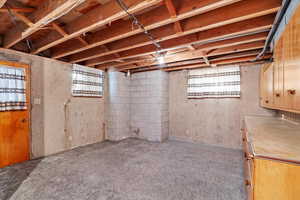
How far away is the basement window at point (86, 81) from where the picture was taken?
3.99m

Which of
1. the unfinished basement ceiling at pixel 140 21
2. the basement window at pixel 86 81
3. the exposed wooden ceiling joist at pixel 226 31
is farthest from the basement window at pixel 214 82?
the basement window at pixel 86 81

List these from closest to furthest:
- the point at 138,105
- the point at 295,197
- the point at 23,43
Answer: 1. the point at 295,197
2. the point at 23,43
3. the point at 138,105

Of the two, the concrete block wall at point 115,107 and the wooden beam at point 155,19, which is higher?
the wooden beam at point 155,19

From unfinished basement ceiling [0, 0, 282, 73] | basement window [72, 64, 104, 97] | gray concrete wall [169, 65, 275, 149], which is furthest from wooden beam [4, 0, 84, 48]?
gray concrete wall [169, 65, 275, 149]

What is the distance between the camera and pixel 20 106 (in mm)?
3043

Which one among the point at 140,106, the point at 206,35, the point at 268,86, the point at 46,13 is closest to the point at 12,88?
the point at 46,13

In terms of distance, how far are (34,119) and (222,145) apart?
16.1 feet

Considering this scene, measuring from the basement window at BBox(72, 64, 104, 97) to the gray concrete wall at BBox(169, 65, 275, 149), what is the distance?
2.40m

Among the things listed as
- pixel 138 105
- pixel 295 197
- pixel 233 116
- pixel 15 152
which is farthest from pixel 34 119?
pixel 233 116

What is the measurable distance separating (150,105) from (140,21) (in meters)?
3.10

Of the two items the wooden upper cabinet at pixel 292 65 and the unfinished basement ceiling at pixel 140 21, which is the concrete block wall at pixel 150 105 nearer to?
the unfinished basement ceiling at pixel 140 21

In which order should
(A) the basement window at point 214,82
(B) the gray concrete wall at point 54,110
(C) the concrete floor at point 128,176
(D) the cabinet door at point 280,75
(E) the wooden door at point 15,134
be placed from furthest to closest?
(A) the basement window at point 214,82
(B) the gray concrete wall at point 54,110
(E) the wooden door at point 15,134
(C) the concrete floor at point 128,176
(D) the cabinet door at point 280,75

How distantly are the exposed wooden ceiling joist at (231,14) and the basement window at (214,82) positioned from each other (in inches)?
99.4

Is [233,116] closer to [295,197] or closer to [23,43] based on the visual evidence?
[295,197]
